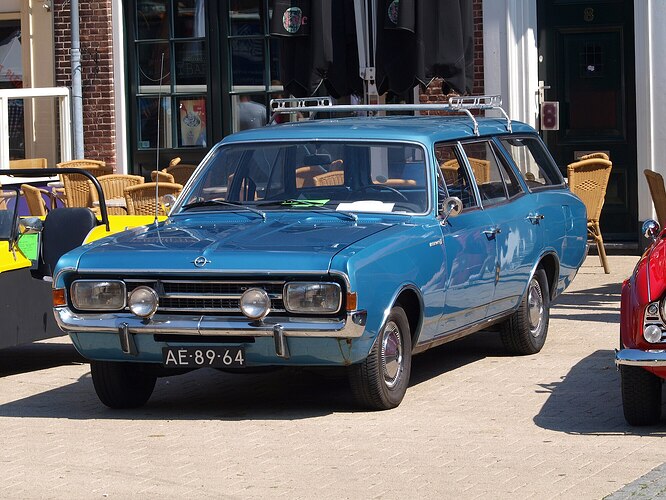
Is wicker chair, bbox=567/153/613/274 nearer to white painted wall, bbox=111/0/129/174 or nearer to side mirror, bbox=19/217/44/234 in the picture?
side mirror, bbox=19/217/44/234

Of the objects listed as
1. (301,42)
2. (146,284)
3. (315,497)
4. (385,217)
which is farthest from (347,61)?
(315,497)

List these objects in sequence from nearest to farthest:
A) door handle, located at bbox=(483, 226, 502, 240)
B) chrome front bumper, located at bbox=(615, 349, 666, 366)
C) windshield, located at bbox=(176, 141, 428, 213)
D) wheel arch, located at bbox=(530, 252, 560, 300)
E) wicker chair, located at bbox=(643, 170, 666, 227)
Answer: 1. chrome front bumper, located at bbox=(615, 349, 666, 366)
2. windshield, located at bbox=(176, 141, 428, 213)
3. door handle, located at bbox=(483, 226, 502, 240)
4. wheel arch, located at bbox=(530, 252, 560, 300)
5. wicker chair, located at bbox=(643, 170, 666, 227)

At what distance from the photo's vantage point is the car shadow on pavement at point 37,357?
401 inches

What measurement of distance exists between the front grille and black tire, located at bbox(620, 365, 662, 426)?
5.85ft

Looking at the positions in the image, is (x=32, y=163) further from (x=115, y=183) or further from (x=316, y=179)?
(x=316, y=179)

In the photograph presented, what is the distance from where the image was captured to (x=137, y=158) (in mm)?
17625

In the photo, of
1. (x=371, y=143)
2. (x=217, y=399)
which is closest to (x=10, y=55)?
(x=371, y=143)

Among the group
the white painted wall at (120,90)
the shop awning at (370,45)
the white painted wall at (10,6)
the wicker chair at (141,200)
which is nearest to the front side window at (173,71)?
the white painted wall at (120,90)

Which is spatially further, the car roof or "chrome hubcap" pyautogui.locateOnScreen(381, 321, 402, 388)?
the car roof

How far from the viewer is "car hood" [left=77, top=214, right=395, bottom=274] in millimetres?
7578

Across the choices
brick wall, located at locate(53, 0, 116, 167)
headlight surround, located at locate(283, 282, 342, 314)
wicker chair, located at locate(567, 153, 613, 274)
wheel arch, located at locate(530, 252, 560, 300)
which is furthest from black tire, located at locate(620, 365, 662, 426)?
brick wall, located at locate(53, 0, 116, 167)

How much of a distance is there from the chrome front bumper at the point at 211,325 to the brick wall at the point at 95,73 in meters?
9.79

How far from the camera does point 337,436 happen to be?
741cm

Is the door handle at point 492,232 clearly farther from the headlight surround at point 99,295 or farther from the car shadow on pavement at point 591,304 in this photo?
the headlight surround at point 99,295
